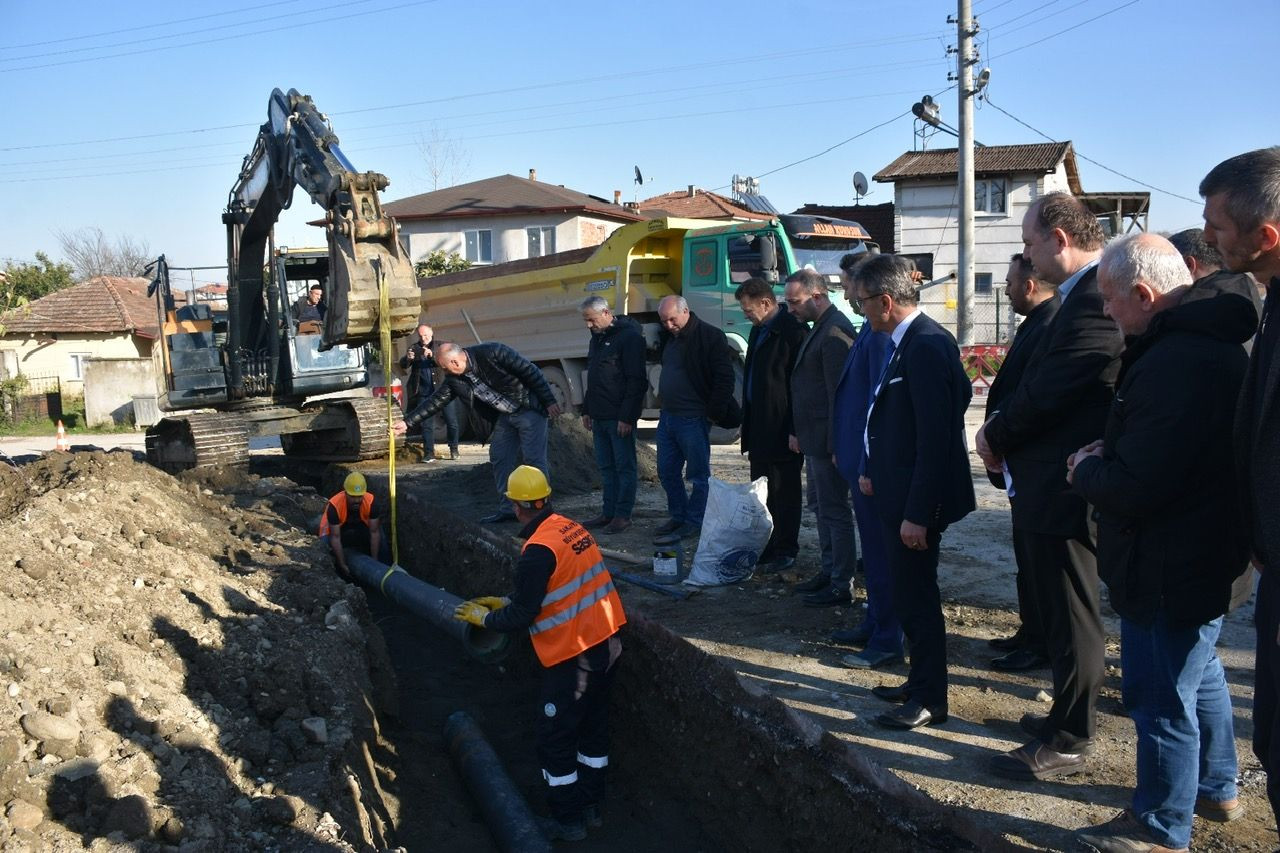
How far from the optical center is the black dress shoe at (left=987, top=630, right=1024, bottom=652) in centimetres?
502

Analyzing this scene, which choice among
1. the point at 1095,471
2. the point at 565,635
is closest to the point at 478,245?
the point at 565,635

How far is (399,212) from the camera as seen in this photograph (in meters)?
35.1

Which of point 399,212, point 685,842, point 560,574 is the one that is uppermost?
point 399,212

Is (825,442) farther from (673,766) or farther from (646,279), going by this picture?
(646,279)

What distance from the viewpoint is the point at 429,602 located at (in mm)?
6270

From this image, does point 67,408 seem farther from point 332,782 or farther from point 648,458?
point 332,782

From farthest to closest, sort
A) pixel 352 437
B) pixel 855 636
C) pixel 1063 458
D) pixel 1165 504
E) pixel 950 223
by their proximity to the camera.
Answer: pixel 950 223, pixel 352 437, pixel 855 636, pixel 1063 458, pixel 1165 504

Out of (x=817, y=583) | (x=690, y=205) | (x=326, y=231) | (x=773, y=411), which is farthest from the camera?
(x=690, y=205)

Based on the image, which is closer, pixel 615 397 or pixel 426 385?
pixel 615 397

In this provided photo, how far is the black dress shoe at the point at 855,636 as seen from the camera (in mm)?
5305

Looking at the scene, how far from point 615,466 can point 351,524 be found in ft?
7.40

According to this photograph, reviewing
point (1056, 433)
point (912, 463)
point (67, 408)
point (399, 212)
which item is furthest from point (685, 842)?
point (399, 212)

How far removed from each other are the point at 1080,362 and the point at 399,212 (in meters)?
33.8

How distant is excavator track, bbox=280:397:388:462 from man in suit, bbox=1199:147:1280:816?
10076 mm
